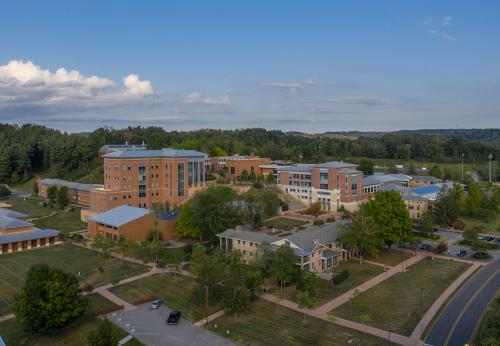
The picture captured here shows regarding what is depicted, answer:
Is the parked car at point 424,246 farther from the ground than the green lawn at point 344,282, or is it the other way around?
the parked car at point 424,246

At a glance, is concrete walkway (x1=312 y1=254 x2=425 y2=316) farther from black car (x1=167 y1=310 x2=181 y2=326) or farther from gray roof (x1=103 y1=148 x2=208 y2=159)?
gray roof (x1=103 y1=148 x2=208 y2=159)

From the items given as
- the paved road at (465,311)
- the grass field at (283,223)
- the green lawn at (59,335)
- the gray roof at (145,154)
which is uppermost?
the gray roof at (145,154)

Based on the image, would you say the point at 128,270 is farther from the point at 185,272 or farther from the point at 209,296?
the point at 209,296

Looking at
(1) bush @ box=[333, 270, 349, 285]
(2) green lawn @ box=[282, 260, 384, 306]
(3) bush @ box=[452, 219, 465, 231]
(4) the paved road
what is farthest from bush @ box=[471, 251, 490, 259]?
(1) bush @ box=[333, 270, 349, 285]

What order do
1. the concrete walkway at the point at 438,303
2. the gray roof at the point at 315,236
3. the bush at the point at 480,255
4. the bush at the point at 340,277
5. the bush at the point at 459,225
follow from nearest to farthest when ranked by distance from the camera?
1. the concrete walkway at the point at 438,303
2. the bush at the point at 340,277
3. the gray roof at the point at 315,236
4. the bush at the point at 480,255
5. the bush at the point at 459,225

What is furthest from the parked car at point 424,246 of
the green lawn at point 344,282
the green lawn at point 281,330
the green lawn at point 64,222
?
the green lawn at point 64,222

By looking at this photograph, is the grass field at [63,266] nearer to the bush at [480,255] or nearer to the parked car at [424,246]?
the parked car at [424,246]

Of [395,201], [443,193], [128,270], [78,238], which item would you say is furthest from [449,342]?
[78,238]
